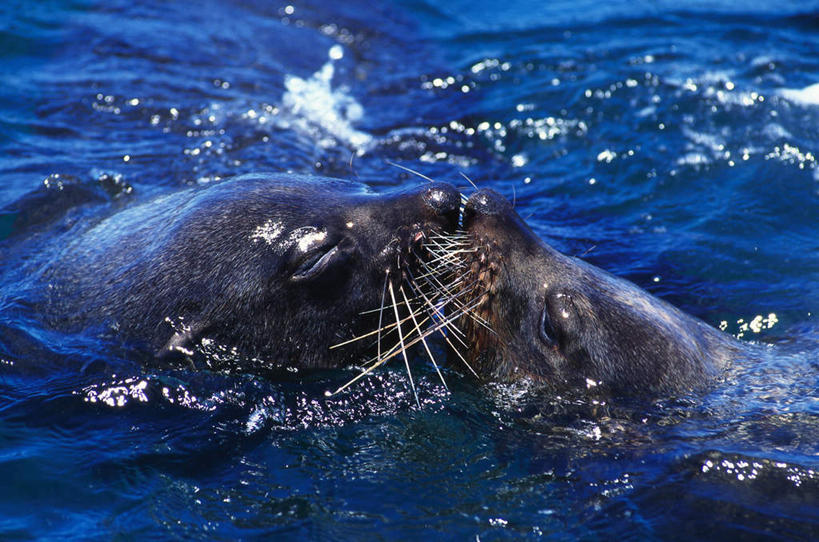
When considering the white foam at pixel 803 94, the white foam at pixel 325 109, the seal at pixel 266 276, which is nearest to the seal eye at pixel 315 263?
the seal at pixel 266 276

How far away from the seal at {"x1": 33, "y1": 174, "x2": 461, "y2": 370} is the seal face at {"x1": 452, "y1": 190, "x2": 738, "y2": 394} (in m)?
0.31

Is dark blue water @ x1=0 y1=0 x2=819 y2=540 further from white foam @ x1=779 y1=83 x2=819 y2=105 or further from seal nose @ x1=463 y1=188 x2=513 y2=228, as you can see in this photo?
seal nose @ x1=463 y1=188 x2=513 y2=228

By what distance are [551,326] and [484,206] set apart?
825 millimetres

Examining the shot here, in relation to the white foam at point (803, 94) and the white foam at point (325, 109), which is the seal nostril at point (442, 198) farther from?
the white foam at point (803, 94)

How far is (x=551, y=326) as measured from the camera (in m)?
5.45

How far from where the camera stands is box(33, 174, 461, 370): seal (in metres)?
5.47

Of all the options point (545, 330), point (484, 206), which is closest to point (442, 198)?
point (484, 206)

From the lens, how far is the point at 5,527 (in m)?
4.52

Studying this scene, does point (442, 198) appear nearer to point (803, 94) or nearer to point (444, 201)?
point (444, 201)

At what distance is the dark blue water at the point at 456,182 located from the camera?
469cm

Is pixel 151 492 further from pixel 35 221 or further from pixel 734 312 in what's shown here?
pixel 734 312

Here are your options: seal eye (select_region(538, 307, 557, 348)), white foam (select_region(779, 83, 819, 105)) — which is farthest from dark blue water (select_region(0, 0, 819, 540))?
seal eye (select_region(538, 307, 557, 348))

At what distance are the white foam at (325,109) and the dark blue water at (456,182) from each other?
0.04 m

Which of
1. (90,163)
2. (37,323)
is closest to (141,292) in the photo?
(37,323)
